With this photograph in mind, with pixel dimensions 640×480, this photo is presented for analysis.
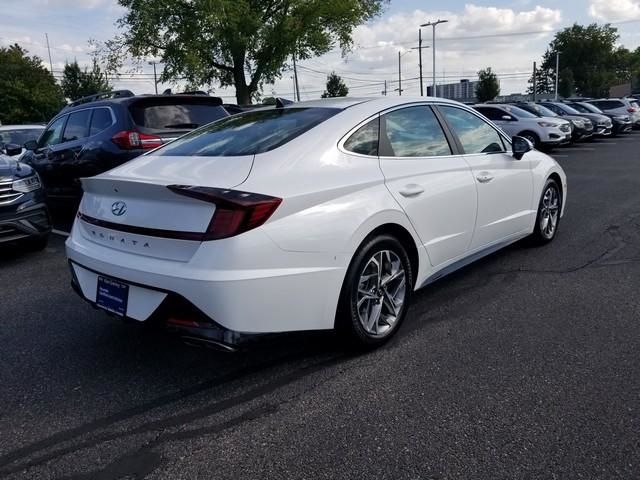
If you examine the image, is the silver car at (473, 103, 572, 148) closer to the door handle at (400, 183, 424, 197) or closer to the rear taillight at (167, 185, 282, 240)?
the door handle at (400, 183, 424, 197)

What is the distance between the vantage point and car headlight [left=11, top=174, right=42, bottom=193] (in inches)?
221

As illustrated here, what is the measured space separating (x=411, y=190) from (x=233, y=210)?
1331 mm

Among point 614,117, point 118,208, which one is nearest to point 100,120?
point 118,208

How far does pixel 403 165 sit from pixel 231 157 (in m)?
1.12

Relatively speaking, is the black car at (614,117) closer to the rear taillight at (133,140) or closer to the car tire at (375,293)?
the rear taillight at (133,140)

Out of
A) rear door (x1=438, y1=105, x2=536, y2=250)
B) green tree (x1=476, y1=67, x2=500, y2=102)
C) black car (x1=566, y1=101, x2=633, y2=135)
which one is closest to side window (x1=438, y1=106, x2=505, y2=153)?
rear door (x1=438, y1=105, x2=536, y2=250)

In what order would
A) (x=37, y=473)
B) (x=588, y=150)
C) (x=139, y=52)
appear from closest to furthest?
(x=37, y=473), (x=588, y=150), (x=139, y=52)

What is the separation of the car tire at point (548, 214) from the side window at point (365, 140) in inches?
99.3

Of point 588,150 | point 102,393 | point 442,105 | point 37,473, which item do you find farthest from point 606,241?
point 588,150

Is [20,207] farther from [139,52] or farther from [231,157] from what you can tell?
[139,52]

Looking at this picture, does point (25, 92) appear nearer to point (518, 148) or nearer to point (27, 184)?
point (27, 184)

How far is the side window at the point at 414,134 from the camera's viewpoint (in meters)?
3.68

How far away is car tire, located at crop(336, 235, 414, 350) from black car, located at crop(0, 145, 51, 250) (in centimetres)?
390

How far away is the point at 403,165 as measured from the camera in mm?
3611
